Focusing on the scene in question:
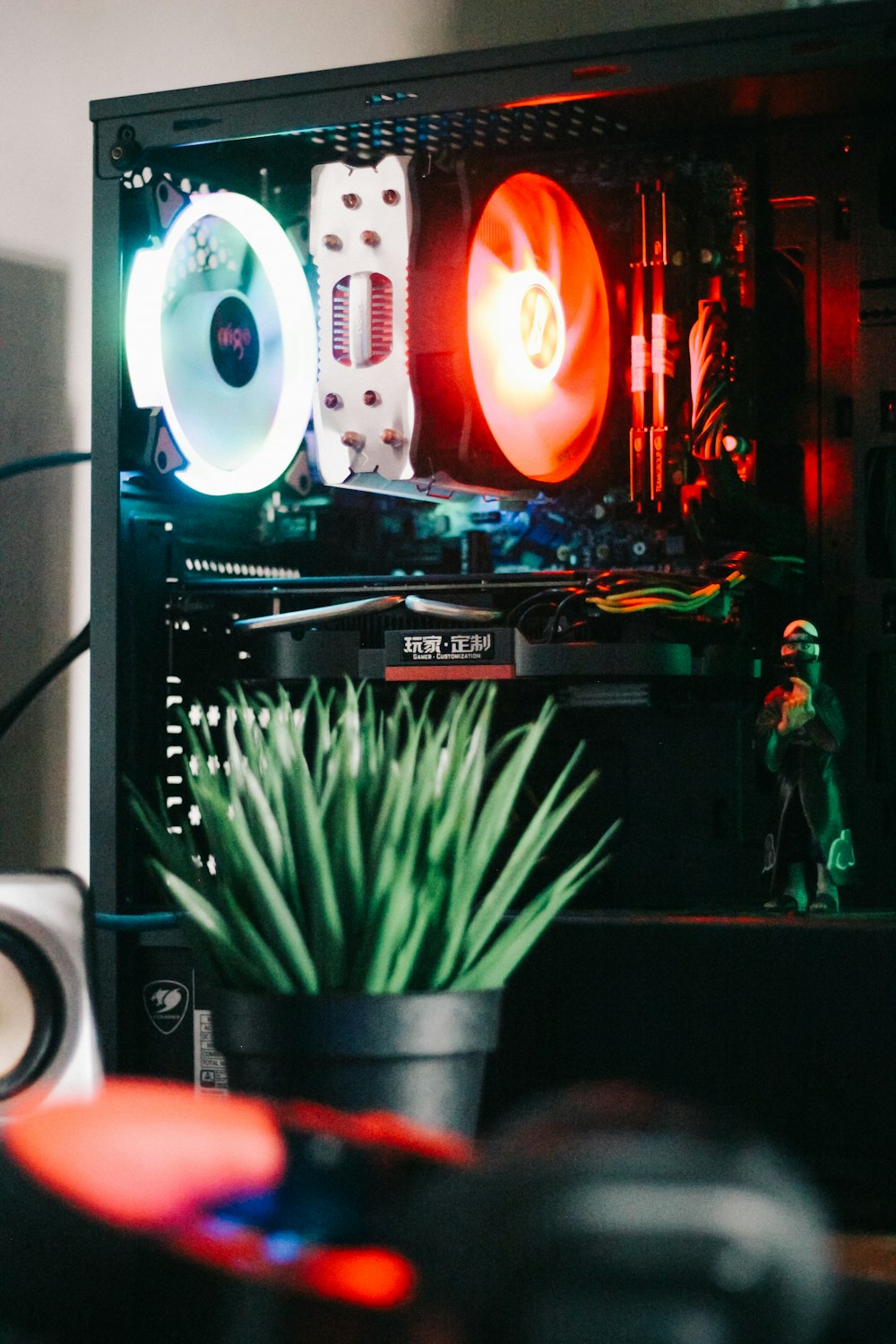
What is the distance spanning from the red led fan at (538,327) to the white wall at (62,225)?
0.48 metres

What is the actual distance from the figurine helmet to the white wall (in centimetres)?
70

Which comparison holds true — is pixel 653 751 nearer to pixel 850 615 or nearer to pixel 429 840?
pixel 850 615

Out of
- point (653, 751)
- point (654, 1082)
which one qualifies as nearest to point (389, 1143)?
point (654, 1082)

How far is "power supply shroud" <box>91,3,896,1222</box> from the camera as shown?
78 cm

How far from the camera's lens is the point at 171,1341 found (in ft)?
1.64

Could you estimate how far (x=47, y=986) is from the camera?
2.03 feet

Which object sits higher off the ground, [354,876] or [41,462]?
[41,462]

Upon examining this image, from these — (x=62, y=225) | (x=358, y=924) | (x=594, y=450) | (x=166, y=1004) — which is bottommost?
(x=166, y=1004)

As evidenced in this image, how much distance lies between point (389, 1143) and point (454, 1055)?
0.04m

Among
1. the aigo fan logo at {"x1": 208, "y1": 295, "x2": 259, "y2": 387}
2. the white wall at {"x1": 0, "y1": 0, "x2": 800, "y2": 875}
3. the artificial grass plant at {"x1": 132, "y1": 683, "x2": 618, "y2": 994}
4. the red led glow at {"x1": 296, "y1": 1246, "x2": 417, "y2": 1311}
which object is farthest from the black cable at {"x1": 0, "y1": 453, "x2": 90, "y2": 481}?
the red led glow at {"x1": 296, "y1": 1246, "x2": 417, "y2": 1311}

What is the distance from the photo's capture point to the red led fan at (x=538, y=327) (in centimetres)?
80

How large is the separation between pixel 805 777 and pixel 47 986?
1.24 ft

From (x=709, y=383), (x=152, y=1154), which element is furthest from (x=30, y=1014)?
(x=709, y=383)

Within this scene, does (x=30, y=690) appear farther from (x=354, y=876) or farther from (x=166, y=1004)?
(x=354, y=876)
